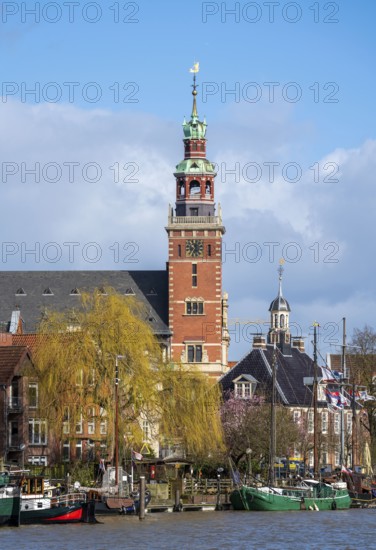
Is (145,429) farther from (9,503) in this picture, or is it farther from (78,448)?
(9,503)

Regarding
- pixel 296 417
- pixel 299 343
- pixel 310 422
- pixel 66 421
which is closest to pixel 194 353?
pixel 299 343

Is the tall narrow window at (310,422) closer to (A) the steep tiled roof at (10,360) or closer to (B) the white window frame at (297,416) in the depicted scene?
(B) the white window frame at (297,416)

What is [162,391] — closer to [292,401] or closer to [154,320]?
[292,401]

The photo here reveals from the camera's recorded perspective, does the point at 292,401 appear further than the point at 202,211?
No

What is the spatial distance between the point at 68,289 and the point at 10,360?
54545 millimetres

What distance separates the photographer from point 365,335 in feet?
481

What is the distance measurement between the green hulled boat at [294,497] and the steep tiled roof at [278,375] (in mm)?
32057

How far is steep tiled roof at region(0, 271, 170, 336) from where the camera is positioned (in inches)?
6122

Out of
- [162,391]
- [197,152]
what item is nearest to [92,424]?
[162,391]

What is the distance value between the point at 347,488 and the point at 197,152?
174 feet

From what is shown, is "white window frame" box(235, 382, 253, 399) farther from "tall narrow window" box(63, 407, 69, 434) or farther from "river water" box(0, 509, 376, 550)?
"river water" box(0, 509, 376, 550)

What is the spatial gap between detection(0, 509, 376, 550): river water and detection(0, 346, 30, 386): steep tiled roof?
15583 millimetres

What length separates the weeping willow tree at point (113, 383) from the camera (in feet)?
331

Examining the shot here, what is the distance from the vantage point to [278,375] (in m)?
145
